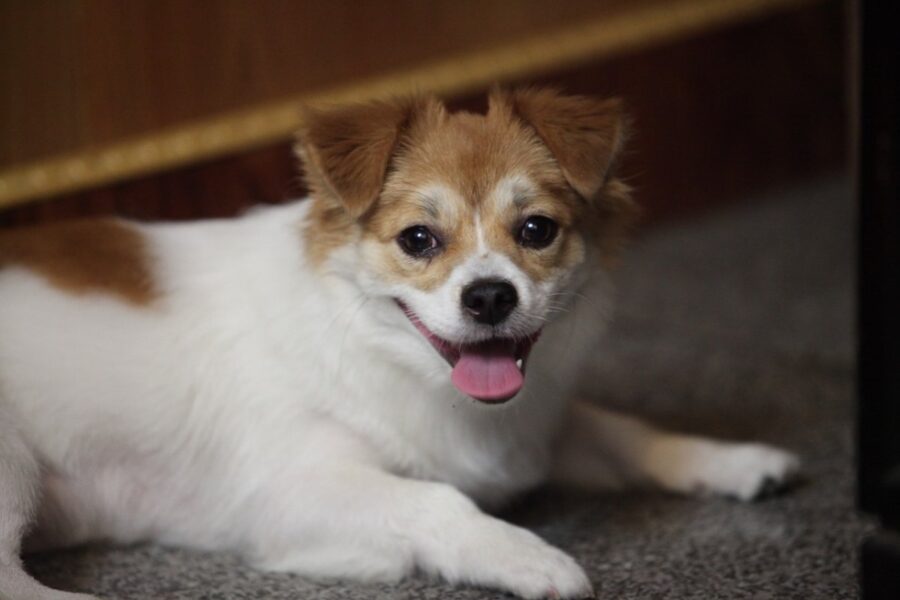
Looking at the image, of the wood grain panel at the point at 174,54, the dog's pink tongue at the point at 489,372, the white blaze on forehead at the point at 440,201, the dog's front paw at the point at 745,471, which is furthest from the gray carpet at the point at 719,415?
the wood grain panel at the point at 174,54

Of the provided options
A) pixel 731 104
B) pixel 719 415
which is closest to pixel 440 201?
pixel 719 415

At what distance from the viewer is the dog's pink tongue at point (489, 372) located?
159 cm

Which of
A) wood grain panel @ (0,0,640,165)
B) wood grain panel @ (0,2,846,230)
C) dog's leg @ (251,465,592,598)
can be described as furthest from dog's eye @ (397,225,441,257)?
wood grain panel @ (0,2,846,230)

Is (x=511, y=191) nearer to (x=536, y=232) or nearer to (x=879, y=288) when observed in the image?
(x=536, y=232)

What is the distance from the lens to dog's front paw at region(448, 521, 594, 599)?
1.51m

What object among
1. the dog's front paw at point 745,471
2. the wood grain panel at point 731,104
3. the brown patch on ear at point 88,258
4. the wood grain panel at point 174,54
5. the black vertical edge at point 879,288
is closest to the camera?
the black vertical edge at point 879,288

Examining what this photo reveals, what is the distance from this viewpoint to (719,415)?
2336 millimetres

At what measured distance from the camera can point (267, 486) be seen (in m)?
1.72

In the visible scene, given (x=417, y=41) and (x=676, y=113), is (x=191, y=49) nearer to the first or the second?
(x=417, y=41)

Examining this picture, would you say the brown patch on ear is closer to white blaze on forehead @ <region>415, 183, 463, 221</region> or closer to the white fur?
the white fur

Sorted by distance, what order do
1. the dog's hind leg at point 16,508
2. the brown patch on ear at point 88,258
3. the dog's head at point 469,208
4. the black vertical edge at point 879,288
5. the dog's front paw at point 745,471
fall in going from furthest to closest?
the dog's front paw at point 745,471 < the brown patch on ear at point 88,258 < the dog's head at point 469,208 < the dog's hind leg at point 16,508 < the black vertical edge at point 879,288

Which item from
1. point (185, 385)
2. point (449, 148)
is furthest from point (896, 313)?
point (185, 385)

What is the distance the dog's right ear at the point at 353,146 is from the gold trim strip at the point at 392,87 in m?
0.37

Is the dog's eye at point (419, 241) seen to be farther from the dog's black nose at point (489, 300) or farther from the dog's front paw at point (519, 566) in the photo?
the dog's front paw at point (519, 566)
